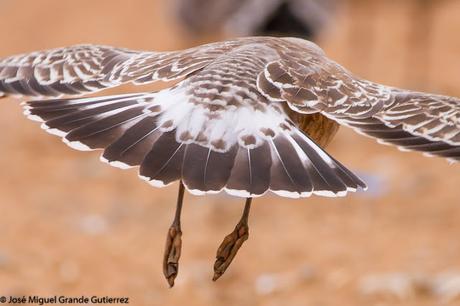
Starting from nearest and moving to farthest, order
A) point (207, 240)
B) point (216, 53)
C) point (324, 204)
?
point (216, 53) < point (207, 240) < point (324, 204)

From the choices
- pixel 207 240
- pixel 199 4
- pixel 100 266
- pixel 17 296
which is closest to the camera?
pixel 17 296

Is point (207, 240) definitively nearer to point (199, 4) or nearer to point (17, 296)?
point (17, 296)

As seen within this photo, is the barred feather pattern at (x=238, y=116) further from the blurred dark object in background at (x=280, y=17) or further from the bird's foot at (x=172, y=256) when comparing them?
the blurred dark object in background at (x=280, y=17)

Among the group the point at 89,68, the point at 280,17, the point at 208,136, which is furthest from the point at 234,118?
the point at 280,17

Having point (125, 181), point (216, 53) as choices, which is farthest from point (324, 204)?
point (216, 53)

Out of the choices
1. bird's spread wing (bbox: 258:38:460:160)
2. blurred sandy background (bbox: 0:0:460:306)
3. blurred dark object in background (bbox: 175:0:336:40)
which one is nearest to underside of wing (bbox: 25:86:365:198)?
bird's spread wing (bbox: 258:38:460:160)

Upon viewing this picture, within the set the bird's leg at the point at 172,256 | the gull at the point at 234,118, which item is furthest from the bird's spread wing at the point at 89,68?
the bird's leg at the point at 172,256
